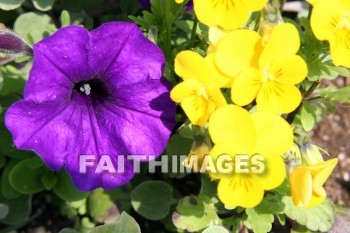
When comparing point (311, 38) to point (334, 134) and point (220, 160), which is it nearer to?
point (220, 160)

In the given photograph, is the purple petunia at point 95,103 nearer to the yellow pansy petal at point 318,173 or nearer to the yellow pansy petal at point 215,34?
the yellow pansy petal at point 215,34

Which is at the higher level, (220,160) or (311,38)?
(311,38)

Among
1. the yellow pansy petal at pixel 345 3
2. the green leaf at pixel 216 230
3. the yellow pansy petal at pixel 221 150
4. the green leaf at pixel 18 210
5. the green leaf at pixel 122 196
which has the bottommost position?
the green leaf at pixel 18 210

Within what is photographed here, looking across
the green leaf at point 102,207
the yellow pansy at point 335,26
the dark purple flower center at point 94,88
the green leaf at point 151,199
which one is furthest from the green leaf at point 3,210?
the yellow pansy at point 335,26

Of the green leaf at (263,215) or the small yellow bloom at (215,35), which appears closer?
the small yellow bloom at (215,35)

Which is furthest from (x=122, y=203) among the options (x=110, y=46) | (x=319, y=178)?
(x=319, y=178)

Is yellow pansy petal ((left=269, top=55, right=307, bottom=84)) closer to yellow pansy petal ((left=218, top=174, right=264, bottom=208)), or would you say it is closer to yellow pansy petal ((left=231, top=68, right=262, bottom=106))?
yellow pansy petal ((left=231, top=68, right=262, bottom=106))
